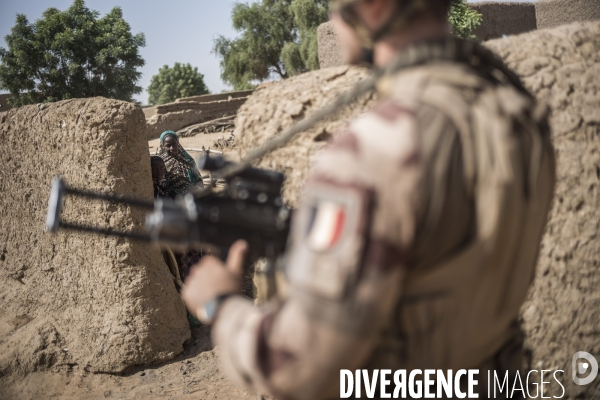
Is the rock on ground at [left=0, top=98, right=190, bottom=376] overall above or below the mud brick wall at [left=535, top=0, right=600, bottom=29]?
below

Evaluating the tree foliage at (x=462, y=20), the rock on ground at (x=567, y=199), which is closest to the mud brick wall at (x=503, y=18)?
the tree foliage at (x=462, y=20)

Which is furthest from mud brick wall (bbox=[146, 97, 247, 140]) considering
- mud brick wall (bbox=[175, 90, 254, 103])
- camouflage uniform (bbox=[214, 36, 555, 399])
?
camouflage uniform (bbox=[214, 36, 555, 399])

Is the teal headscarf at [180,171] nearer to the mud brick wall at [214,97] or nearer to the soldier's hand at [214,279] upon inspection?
the soldier's hand at [214,279]

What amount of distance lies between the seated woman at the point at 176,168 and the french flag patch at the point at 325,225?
472 cm

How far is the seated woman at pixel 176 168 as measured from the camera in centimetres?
561

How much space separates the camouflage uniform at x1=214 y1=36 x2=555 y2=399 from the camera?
2.97ft

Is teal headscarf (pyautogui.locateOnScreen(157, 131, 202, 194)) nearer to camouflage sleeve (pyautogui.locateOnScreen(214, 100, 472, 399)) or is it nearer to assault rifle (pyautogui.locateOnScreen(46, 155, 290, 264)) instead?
assault rifle (pyautogui.locateOnScreen(46, 155, 290, 264))

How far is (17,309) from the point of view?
16.1 feet

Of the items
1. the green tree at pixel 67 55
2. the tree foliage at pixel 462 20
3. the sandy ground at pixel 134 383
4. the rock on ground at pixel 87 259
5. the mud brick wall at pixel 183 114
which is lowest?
the sandy ground at pixel 134 383

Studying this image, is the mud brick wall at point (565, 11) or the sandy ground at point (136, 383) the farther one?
the mud brick wall at point (565, 11)

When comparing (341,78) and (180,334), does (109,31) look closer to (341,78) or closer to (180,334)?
(180,334)

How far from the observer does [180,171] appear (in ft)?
18.7

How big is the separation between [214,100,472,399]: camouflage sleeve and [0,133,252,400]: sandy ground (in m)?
3.30

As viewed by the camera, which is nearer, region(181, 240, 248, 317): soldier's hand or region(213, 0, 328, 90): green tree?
region(181, 240, 248, 317): soldier's hand
